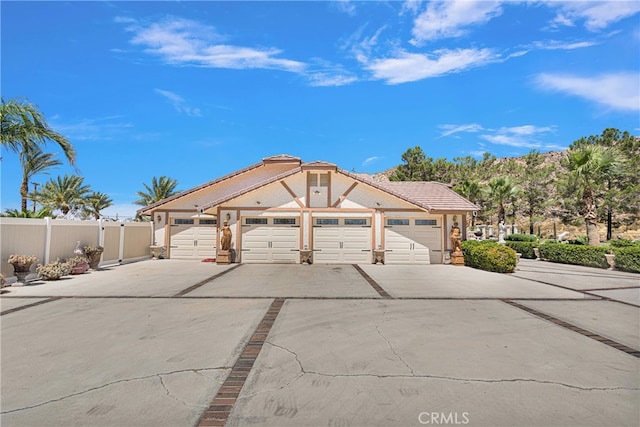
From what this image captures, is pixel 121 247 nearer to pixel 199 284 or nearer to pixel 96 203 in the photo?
pixel 199 284

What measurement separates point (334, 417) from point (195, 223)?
53.5ft

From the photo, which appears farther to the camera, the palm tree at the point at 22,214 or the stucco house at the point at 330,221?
the stucco house at the point at 330,221

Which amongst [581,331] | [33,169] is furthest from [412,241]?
[33,169]

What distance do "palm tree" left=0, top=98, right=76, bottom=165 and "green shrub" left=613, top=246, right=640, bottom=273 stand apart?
21234mm

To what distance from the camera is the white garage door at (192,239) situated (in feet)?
57.2

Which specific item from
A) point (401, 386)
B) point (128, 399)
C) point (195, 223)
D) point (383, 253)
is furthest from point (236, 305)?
point (195, 223)

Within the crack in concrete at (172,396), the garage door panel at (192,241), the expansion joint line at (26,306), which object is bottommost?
the crack in concrete at (172,396)

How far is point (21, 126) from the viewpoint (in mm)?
8969

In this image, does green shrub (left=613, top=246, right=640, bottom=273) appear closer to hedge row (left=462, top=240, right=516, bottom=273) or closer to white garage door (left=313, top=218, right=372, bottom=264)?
hedge row (left=462, top=240, right=516, bottom=273)

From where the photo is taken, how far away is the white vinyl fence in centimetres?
934

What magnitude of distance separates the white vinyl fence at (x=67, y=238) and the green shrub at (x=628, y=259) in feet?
71.3

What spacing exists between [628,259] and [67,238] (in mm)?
21807

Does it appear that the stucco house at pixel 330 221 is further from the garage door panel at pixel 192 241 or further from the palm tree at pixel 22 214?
the palm tree at pixel 22 214

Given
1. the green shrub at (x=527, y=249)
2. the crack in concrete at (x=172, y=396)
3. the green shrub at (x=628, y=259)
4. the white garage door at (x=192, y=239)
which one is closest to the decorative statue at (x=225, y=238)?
the white garage door at (x=192, y=239)
